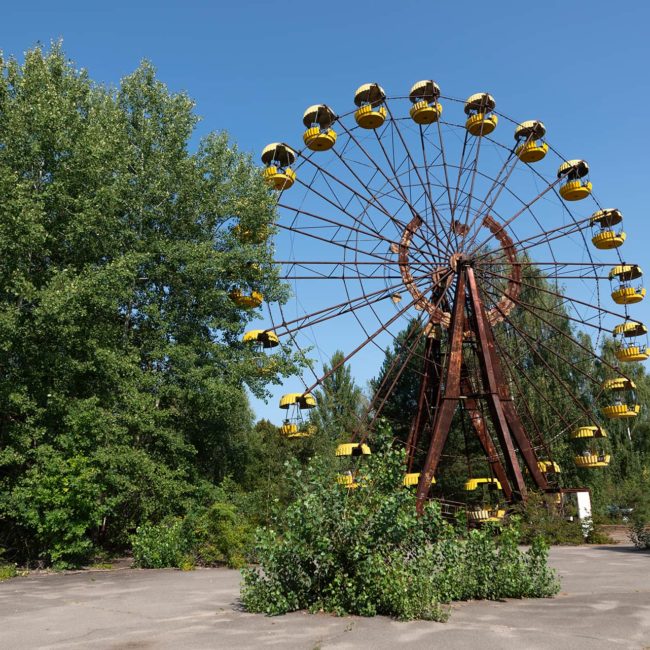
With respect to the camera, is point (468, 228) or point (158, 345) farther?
point (468, 228)

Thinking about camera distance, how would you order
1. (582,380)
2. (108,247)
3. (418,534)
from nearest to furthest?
(418,534)
(108,247)
(582,380)

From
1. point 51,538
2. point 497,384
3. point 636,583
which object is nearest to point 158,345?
point 51,538

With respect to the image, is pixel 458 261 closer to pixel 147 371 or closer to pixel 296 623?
pixel 147 371

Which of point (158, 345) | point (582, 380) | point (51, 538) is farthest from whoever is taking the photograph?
point (582, 380)

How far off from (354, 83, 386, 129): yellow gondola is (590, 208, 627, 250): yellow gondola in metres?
9.00

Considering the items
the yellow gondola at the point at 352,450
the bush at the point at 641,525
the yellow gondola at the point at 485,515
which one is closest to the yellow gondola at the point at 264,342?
the yellow gondola at the point at 352,450

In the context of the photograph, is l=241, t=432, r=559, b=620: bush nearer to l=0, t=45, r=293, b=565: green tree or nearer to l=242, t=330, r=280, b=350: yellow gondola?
l=0, t=45, r=293, b=565: green tree

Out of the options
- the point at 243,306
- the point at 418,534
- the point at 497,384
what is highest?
the point at 243,306

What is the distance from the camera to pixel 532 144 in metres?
22.9

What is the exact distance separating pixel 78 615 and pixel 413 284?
48.9 feet

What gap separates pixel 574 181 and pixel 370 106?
8158 mm

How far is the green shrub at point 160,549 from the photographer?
15.3m

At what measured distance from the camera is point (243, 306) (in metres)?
20.9

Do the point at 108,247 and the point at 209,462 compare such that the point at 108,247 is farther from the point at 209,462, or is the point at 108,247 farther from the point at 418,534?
the point at 418,534
